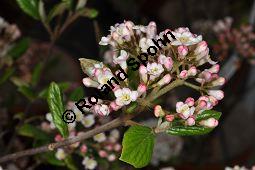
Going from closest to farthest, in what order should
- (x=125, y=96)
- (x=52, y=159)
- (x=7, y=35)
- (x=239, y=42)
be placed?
(x=125, y=96) < (x=52, y=159) < (x=7, y=35) < (x=239, y=42)

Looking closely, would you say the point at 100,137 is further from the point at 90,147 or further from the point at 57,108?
the point at 57,108

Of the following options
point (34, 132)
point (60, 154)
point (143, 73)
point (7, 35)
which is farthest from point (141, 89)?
point (7, 35)

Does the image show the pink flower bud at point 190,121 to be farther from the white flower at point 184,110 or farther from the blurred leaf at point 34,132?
the blurred leaf at point 34,132

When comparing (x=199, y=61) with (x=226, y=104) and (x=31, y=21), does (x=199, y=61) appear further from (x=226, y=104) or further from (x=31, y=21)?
(x=226, y=104)

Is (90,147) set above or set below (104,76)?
below

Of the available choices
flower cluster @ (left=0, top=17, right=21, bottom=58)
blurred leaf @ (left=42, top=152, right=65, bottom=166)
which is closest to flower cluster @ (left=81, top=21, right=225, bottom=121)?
blurred leaf @ (left=42, top=152, right=65, bottom=166)

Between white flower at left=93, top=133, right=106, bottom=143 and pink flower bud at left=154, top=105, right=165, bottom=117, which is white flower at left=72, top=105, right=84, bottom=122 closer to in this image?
white flower at left=93, top=133, right=106, bottom=143
